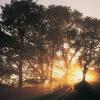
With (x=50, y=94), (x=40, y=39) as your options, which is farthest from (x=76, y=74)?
(x=50, y=94)

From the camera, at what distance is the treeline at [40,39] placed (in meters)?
58.2

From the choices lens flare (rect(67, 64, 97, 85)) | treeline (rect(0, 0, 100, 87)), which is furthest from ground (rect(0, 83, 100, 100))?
lens flare (rect(67, 64, 97, 85))

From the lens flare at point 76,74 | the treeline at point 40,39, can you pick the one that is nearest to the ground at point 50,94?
the treeline at point 40,39

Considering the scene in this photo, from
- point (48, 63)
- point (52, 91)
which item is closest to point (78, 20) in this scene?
point (48, 63)

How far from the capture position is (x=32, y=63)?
6606 cm

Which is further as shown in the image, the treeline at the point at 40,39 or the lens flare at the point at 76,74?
the lens flare at the point at 76,74

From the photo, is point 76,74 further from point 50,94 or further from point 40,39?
point 50,94

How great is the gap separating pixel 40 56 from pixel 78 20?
12775 millimetres

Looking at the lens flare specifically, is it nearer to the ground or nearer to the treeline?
the treeline

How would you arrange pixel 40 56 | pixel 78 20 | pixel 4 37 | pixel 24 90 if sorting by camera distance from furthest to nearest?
pixel 78 20
pixel 40 56
pixel 4 37
pixel 24 90

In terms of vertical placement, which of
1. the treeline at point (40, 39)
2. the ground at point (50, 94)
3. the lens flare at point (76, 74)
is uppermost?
the treeline at point (40, 39)

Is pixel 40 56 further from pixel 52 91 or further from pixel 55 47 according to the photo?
pixel 52 91

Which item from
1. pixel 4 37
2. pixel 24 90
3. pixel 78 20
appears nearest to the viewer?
pixel 24 90

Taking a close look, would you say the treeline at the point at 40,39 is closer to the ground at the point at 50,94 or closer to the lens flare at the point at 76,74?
the lens flare at the point at 76,74
